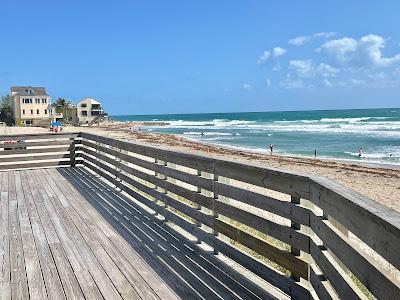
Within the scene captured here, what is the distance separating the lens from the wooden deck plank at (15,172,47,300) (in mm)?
3252

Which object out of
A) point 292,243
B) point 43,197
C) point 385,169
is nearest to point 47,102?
point 385,169

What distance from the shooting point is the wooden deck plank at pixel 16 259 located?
328 centimetres

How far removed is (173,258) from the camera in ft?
13.1

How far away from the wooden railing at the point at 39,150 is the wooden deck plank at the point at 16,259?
13.2 feet

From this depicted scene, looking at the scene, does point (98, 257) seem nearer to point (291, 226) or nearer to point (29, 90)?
point (291, 226)

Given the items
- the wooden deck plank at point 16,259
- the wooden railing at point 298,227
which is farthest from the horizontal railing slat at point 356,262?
the wooden deck plank at point 16,259

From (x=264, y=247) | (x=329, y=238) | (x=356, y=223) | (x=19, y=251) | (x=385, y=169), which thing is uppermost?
(x=356, y=223)

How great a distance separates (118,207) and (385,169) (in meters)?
18.9

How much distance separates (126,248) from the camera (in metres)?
4.28

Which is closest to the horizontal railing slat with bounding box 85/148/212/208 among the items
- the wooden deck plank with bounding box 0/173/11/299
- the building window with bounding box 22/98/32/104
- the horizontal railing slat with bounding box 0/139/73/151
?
the wooden deck plank with bounding box 0/173/11/299

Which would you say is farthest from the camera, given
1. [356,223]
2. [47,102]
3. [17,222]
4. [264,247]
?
[47,102]

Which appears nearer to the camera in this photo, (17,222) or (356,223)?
(356,223)

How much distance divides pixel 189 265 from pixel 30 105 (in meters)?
76.3

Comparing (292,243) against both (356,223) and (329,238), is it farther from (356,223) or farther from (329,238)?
(356,223)
